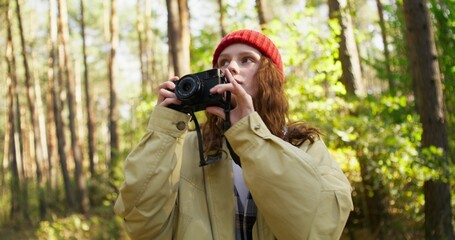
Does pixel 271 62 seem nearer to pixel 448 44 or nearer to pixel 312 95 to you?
pixel 312 95

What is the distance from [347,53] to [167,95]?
6605 mm

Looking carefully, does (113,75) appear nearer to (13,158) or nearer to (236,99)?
(13,158)

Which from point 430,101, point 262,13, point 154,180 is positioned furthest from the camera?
point 262,13

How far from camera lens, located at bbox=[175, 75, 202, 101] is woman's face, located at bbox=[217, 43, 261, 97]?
0.46 feet

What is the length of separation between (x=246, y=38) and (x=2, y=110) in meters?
38.4

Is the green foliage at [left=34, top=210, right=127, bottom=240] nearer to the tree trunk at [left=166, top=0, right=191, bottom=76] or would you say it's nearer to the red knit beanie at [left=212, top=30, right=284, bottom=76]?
the tree trunk at [left=166, top=0, right=191, bottom=76]

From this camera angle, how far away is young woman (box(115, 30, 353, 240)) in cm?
169

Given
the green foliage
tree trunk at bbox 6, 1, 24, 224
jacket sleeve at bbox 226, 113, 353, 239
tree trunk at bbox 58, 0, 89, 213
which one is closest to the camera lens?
jacket sleeve at bbox 226, 113, 353, 239

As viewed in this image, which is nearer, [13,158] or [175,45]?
[175,45]

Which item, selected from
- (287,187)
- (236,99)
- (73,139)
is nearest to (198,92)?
(236,99)

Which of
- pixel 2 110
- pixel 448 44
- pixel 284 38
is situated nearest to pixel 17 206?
pixel 284 38

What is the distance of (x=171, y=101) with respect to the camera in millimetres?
1974

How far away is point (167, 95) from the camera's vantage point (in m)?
2.00

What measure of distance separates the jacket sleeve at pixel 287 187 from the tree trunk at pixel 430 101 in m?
3.84
